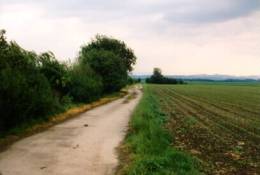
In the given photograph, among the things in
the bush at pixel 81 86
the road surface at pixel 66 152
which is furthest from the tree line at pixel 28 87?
the road surface at pixel 66 152

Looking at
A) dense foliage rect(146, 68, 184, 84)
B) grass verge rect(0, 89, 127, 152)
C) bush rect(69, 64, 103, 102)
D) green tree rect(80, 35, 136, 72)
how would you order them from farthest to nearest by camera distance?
dense foliage rect(146, 68, 184, 84)
green tree rect(80, 35, 136, 72)
bush rect(69, 64, 103, 102)
grass verge rect(0, 89, 127, 152)

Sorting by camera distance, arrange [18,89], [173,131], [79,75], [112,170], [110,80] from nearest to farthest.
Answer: [112,170]
[18,89]
[173,131]
[79,75]
[110,80]

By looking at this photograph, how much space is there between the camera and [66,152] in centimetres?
1469

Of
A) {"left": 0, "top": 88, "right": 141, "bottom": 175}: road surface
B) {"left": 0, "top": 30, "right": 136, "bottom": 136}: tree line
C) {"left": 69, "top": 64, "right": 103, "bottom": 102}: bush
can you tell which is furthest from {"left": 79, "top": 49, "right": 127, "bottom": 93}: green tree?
{"left": 0, "top": 88, "right": 141, "bottom": 175}: road surface

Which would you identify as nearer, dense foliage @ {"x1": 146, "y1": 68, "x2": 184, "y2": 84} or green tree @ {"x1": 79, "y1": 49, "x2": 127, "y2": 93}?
green tree @ {"x1": 79, "y1": 49, "x2": 127, "y2": 93}

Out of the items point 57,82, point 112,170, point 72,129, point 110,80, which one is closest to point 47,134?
point 72,129

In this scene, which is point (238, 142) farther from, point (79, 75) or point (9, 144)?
point (79, 75)

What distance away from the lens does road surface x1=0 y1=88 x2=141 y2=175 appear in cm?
1203

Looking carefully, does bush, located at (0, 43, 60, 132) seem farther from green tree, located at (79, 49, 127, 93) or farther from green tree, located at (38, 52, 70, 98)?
green tree, located at (79, 49, 127, 93)

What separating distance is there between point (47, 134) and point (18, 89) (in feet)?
7.30

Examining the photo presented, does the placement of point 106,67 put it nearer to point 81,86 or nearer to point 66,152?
point 81,86

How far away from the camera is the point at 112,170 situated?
39.6ft

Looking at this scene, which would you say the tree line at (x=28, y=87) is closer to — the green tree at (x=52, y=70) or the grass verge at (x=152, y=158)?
the green tree at (x=52, y=70)

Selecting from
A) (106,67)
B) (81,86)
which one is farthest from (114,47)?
(81,86)
